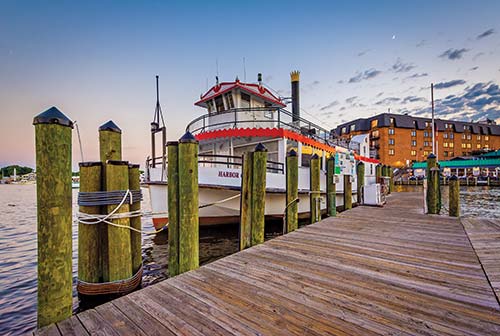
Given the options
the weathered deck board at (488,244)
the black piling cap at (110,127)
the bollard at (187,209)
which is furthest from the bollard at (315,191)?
the black piling cap at (110,127)

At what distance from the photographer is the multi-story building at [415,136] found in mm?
57094

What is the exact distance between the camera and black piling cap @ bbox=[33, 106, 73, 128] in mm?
2043

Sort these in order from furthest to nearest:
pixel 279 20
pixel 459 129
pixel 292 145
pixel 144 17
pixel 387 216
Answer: pixel 459 129 → pixel 279 20 → pixel 292 145 → pixel 144 17 → pixel 387 216

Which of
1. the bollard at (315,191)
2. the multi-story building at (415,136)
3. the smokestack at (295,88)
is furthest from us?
the multi-story building at (415,136)

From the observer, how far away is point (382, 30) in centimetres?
1230

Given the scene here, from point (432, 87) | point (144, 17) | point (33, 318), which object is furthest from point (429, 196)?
point (432, 87)

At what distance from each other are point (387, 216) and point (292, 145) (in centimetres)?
471

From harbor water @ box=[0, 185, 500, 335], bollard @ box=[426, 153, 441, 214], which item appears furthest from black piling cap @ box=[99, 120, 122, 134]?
bollard @ box=[426, 153, 441, 214]

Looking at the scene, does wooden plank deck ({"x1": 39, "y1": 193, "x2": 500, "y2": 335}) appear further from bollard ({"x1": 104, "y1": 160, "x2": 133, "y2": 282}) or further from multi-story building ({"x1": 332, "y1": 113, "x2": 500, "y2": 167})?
multi-story building ({"x1": 332, "y1": 113, "x2": 500, "y2": 167})

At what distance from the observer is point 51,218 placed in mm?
2043

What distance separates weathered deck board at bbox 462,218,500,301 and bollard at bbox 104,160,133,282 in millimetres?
4017

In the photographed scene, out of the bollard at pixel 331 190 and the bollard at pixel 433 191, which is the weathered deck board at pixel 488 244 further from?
the bollard at pixel 331 190

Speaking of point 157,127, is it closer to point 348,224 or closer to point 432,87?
point 348,224

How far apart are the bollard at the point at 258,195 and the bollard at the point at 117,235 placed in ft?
7.12
